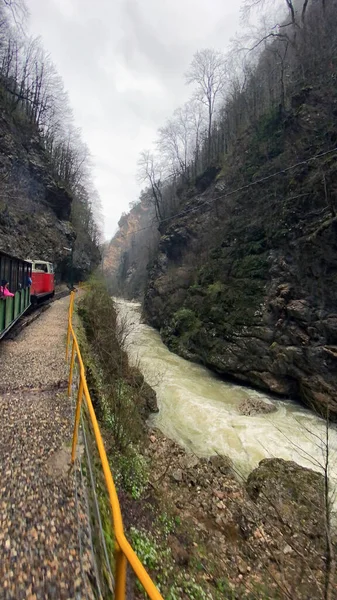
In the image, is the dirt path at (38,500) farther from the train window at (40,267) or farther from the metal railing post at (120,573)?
the train window at (40,267)

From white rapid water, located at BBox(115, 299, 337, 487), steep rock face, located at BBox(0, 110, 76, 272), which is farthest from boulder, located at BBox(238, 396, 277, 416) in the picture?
steep rock face, located at BBox(0, 110, 76, 272)

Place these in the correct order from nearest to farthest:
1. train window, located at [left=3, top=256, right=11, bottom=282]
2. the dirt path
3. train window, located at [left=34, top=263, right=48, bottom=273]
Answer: the dirt path < train window, located at [left=3, top=256, right=11, bottom=282] < train window, located at [left=34, top=263, right=48, bottom=273]

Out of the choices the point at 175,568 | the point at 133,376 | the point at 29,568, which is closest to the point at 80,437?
the point at 29,568

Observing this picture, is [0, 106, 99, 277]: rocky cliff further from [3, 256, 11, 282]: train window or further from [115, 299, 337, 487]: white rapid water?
[115, 299, 337, 487]: white rapid water

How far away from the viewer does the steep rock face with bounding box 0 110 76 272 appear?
20.8 metres

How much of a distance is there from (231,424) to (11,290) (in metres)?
9.72

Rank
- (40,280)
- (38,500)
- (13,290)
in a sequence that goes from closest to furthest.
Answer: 1. (38,500)
2. (13,290)
3. (40,280)

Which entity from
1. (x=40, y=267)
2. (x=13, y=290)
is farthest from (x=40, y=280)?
(x=13, y=290)

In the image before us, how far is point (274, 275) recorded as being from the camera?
16.4m

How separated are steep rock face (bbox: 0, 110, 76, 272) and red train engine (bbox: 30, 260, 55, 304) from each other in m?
3.47

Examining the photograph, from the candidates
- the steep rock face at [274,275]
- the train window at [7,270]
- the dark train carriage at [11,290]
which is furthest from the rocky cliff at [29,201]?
the steep rock face at [274,275]

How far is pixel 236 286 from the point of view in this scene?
18531 mm

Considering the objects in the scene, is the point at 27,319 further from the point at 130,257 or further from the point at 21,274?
the point at 130,257

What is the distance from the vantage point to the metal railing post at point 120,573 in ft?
4.60
